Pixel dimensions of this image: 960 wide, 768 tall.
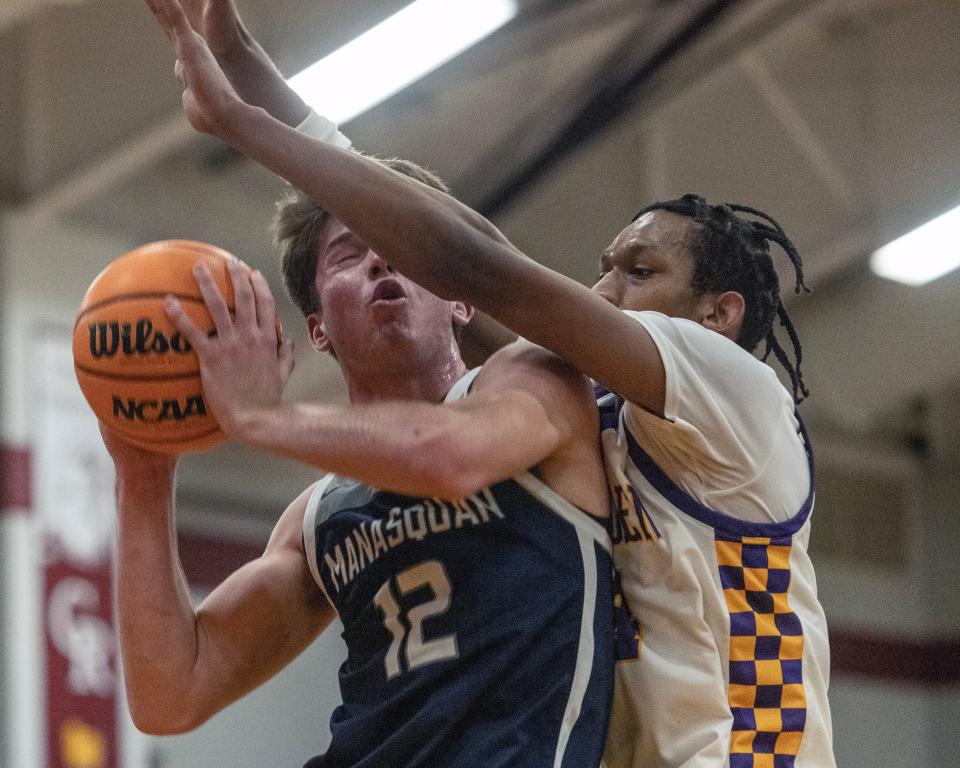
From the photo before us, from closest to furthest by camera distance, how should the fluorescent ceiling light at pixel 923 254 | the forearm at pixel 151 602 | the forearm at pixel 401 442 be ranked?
the forearm at pixel 401 442, the forearm at pixel 151 602, the fluorescent ceiling light at pixel 923 254

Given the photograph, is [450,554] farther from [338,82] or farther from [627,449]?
[338,82]

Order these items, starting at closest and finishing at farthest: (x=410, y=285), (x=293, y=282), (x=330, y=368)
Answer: (x=410, y=285) → (x=293, y=282) → (x=330, y=368)

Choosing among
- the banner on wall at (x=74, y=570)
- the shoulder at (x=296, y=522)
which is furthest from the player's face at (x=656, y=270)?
the banner on wall at (x=74, y=570)

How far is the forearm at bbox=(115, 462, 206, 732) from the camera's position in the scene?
12.2 ft

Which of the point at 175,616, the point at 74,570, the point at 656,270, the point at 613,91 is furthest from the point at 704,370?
the point at 613,91

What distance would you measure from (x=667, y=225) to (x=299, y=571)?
1210 mm

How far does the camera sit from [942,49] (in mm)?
10641

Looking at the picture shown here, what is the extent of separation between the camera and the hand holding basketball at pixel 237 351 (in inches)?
125

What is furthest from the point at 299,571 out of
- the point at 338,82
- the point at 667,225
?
the point at 338,82

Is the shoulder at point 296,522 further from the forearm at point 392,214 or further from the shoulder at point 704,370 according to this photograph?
the shoulder at point 704,370

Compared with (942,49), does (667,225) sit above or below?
below

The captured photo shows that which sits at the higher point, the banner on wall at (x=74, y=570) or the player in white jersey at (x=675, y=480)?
the banner on wall at (x=74, y=570)

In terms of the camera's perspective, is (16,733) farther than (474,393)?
Yes

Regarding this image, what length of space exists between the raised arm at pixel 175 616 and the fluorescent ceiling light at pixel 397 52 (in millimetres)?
5983
